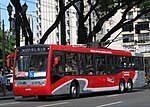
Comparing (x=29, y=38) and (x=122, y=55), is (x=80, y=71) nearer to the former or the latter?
(x=122, y=55)

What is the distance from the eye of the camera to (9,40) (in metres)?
78.6

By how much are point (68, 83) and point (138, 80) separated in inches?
418

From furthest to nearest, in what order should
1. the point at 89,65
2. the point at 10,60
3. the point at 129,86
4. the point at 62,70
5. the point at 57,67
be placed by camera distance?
1. the point at 129,86
2. the point at 89,65
3. the point at 10,60
4. the point at 62,70
5. the point at 57,67

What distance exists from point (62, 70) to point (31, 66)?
5.81ft

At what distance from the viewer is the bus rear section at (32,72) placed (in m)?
21.6

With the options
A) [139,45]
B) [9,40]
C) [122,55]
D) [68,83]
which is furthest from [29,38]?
[139,45]

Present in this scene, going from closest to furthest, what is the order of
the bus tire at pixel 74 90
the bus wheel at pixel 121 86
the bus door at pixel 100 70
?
the bus tire at pixel 74 90, the bus door at pixel 100 70, the bus wheel at pixel 121 86

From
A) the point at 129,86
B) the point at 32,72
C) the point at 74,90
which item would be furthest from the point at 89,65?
the point at 129,86

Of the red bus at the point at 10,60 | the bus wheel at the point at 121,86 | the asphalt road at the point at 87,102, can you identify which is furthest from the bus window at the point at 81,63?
the bus wheel at the point at 121,86

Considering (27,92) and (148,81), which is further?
(148,81)

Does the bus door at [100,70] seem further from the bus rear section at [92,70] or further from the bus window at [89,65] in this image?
the bus window at [89,65]

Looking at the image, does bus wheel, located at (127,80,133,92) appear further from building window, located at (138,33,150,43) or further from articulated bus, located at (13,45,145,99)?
building window, located at (138,33,150,43)

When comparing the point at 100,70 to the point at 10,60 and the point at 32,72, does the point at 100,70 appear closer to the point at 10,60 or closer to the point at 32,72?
the point at 32,72

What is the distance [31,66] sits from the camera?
71.6 ft
